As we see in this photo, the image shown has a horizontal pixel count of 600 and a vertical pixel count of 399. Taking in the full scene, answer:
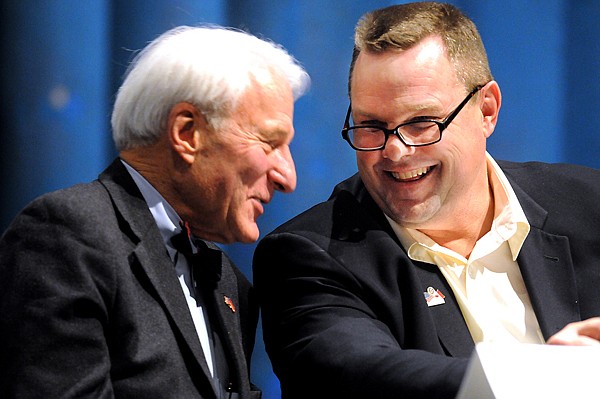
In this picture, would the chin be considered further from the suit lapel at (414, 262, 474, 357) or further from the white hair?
the suit lapel at (414, 262, 474, 357)

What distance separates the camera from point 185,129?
1.83 meters

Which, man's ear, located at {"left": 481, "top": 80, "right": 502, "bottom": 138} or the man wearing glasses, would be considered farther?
man's ear, located at {"left": 481, "top": 80, "right": 502, "bottom": 138}

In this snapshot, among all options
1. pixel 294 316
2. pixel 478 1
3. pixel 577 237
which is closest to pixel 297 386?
pixel 294 316

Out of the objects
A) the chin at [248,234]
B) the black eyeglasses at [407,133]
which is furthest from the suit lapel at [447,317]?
the chin at [248,234]

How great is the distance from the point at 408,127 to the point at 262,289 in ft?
1.44

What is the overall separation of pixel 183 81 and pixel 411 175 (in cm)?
53

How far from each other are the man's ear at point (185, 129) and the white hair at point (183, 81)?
0.01 m

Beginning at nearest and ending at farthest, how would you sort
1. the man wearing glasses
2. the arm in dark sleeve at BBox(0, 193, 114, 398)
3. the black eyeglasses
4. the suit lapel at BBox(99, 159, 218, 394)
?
the arm in dark sleeve at BBox(0, 193, 114, 398) < the suit lapel at BBox(99, 159, 218, 394) < the man wearing glasses < the black eyeglasses

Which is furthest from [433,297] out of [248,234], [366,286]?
[248,234]

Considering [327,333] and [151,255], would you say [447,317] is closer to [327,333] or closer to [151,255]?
[327,333]

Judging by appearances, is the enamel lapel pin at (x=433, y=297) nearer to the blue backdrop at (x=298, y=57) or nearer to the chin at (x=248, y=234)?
the chin at (x=248, y=234)

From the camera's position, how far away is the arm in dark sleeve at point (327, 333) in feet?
5.25

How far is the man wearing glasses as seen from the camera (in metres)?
1.95

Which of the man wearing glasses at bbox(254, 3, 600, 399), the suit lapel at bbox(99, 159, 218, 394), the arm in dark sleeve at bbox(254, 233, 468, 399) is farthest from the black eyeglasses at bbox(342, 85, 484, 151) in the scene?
the suit lapel at bbox(99, 159, 218, 394)
